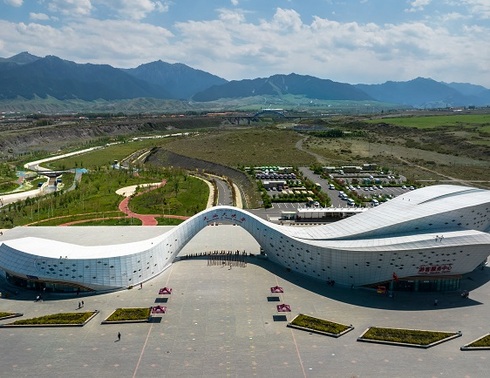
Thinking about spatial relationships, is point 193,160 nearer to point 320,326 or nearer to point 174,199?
point 174,199

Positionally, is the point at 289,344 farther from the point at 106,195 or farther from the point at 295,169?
the point at 295,169

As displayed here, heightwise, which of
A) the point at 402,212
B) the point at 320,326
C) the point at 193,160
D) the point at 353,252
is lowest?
the point at 320,326

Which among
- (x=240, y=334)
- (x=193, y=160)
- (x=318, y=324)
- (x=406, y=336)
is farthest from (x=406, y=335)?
(x=193, y=160)

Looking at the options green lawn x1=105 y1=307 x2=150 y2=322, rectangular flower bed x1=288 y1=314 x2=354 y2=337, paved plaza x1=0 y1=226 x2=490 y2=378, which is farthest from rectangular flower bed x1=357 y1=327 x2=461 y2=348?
green lawn x1=105 y1=307 x2=150 y2=322

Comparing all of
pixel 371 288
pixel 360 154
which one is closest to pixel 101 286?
pixel 371 288

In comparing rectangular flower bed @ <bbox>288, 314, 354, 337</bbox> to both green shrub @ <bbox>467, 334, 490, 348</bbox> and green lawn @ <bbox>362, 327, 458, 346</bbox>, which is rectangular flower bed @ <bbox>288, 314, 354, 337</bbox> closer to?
green lawn @ <bbox>362, 327, 458, 346</bbox>
